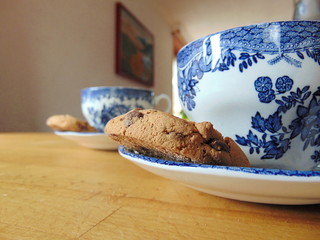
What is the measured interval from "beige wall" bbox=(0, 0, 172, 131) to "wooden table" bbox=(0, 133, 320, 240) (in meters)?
1.03

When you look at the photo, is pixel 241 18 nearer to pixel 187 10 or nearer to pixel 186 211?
pixel 187 10

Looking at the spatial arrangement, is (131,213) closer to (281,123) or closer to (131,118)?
(131,118)

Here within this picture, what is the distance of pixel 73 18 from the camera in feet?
4.79

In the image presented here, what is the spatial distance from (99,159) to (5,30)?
3.37 ft

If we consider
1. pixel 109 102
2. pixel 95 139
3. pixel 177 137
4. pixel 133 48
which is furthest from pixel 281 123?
pixel 133 48

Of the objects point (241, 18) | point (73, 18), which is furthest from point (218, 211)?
point (241, 18)

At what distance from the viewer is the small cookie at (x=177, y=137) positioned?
0.15 metres

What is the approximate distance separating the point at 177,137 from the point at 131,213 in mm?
59

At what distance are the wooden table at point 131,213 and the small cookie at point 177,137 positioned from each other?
36 mm

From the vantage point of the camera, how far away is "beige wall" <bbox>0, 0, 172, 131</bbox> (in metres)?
1.08

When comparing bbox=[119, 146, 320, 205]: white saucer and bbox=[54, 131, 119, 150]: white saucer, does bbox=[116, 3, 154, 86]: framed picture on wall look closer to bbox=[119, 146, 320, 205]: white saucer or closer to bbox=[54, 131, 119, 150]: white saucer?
bbox=[54, 131, 119, 150]: white saucer

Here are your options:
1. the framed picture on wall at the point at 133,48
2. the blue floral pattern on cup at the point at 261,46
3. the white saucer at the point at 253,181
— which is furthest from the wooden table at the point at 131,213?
the framed picture on wall at the point at 133,48

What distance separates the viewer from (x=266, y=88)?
229 millimetres

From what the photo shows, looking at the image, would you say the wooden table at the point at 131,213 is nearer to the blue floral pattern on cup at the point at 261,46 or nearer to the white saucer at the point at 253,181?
the white saucer at the point at 253,181
